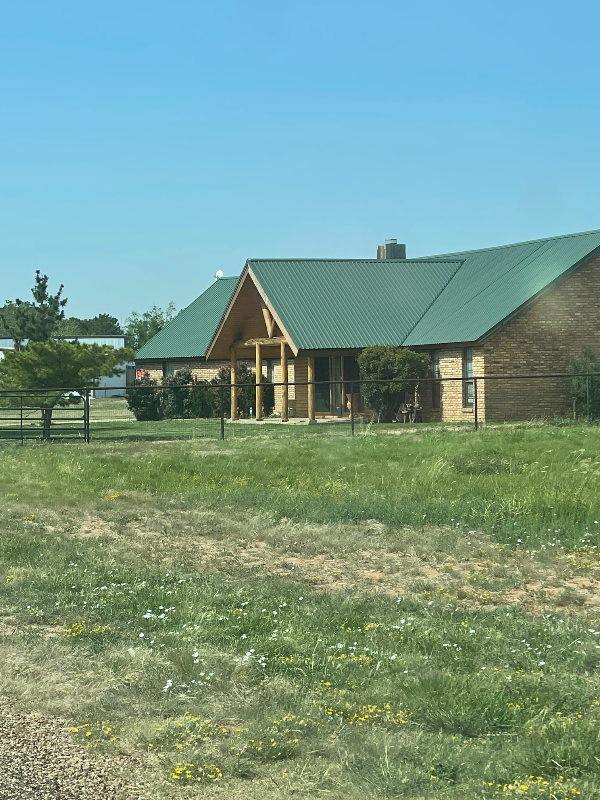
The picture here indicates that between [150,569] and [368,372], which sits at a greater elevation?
[368,372]

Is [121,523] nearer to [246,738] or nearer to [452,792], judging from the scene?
[246,738]

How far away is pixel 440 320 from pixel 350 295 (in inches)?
179

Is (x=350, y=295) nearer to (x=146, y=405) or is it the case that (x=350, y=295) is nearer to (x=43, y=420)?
(x=146, y=405)

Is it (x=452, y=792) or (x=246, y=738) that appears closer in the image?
(x=452, y=792)

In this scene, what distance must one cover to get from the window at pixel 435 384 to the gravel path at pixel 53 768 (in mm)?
30655

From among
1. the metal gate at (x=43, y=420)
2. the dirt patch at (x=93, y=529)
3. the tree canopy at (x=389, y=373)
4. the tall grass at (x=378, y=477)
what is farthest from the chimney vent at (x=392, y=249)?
the dirt patch at (x=93, y=529)

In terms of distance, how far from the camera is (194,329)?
52000 millimetres

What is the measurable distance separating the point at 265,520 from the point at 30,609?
547 centimetres

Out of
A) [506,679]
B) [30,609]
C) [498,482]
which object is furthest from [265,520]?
[506,679]

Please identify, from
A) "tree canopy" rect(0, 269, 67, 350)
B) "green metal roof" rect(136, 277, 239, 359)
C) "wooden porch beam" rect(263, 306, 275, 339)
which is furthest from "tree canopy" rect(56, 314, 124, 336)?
"wooden porch beam" rect(263, 306, 275, 339)

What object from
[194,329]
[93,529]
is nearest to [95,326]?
[194,329]

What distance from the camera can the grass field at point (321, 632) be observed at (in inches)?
214

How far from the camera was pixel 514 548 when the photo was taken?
1165cm

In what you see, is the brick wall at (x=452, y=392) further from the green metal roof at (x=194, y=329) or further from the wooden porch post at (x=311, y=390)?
the green metal roof at (x=194, y=329)
